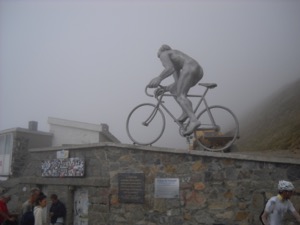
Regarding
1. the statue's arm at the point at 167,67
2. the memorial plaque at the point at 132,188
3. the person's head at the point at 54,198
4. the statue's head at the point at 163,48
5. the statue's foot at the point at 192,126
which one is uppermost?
the statue's head at the point at 163,48

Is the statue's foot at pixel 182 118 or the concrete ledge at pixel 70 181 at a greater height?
the statue's foot at pixel 182 118

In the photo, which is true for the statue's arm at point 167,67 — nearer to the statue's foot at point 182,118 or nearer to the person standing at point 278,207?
the statue's foot at point 182,118

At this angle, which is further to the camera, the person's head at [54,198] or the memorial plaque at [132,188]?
the person's head at [54,198]

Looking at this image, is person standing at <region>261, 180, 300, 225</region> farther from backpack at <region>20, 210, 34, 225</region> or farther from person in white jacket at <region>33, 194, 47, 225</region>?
person in white jacket at <region>33, 194, 47, 225</region>

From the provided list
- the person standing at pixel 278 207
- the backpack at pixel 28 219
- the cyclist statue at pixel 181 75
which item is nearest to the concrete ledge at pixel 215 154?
the cyclist statue at pixel 181 75

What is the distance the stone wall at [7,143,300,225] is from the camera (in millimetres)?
8375

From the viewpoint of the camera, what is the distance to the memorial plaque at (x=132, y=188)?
31.6 ft

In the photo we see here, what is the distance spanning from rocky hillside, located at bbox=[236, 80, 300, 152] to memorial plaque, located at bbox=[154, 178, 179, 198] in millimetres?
5629

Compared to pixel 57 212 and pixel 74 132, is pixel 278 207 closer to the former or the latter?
pixel 57 212

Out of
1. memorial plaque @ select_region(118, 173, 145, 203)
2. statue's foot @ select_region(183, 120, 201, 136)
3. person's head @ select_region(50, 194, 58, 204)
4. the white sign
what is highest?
statue's foot @ select_region(183, 120, 201, 136)

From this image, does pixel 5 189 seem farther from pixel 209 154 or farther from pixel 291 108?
pixel 291 108

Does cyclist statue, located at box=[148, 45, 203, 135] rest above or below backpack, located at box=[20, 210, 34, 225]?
above

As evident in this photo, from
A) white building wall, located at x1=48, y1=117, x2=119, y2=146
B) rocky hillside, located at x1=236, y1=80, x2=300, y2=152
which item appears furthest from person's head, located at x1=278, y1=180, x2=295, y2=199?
white building wall, located at x1=48, y1=117, x2=119, y2=146

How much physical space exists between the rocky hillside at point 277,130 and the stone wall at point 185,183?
16.5 feet
